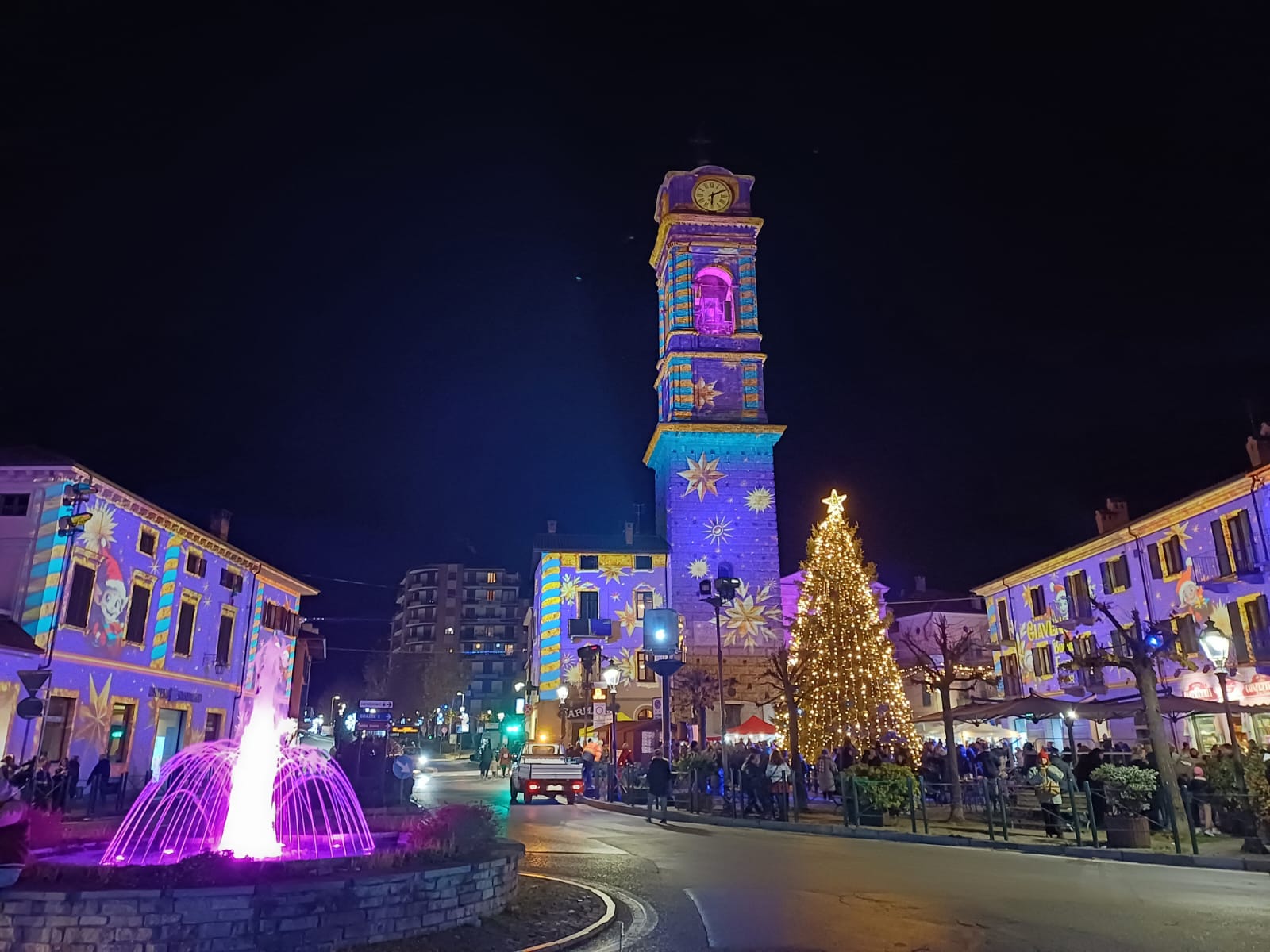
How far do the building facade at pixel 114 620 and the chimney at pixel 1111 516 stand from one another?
124 feet

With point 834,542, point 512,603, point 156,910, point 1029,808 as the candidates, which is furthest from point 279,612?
point 512,603

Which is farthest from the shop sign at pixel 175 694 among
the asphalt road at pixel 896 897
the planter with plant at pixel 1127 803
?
the planter with plant at pixel 1127 803

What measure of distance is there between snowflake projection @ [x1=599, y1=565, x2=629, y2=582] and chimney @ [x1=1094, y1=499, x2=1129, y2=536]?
24593mm

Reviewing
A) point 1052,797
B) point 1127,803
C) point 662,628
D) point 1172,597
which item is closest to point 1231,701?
point 1172,597

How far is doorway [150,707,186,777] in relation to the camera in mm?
30656

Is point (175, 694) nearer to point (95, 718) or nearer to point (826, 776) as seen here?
point (95, 718)

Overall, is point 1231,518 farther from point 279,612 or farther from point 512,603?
point 512,603

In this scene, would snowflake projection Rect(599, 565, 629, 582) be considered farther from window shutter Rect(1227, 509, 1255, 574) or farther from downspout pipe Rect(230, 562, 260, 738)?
window shutter Rect(1227, 509, 1255, 574)

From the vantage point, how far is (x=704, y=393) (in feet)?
169

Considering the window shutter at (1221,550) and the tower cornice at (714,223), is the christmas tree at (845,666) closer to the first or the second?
the window shutter at (1221,550)

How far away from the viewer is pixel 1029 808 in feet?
61.6

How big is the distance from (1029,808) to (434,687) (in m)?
81.8

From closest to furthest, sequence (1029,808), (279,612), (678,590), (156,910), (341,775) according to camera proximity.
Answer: (156,910), (341,775), (1029,808), (279,612), (678,590)

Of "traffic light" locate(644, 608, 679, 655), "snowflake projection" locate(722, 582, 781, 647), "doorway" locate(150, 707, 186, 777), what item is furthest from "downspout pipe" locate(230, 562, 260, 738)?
"snowflake projection" locate(722, 582, 781, 647)
